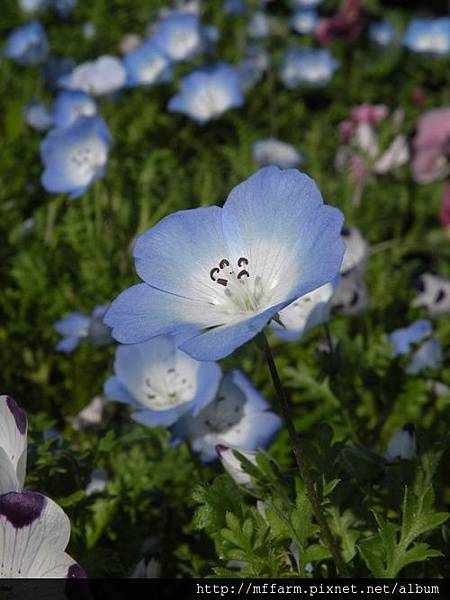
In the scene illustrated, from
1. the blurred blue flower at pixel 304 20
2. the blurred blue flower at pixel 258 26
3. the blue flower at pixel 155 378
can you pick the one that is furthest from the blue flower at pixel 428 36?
the blue flower at pixel 155 378

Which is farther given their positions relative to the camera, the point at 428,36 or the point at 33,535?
the point at 428,36

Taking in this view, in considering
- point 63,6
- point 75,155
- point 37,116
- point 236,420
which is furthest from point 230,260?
point 63,6

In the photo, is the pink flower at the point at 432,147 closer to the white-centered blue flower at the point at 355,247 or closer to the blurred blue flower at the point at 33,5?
the white-centered blue flower at the point at 355,247

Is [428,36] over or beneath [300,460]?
beneath

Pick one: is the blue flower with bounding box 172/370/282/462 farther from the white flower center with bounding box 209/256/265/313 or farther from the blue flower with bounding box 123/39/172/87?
the blue flower with bounding box 123/39/172/87

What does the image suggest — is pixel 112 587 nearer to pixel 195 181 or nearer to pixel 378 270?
pixel 378 270

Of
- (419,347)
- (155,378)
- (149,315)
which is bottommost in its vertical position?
(419,347)

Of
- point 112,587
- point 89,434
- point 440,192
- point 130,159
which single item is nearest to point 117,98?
point 130,159

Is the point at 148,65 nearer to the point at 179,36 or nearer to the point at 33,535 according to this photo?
the point at 179,36
